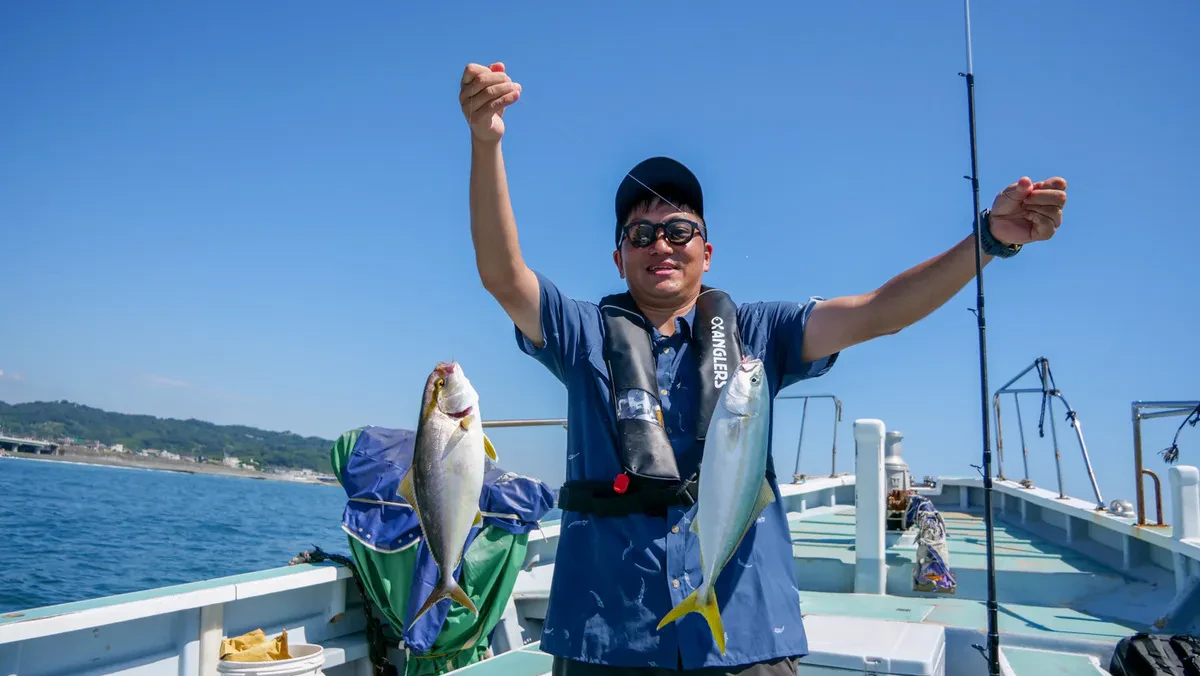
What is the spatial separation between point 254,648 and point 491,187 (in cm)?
344

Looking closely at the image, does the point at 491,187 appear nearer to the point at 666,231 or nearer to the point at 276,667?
the point at 666,231

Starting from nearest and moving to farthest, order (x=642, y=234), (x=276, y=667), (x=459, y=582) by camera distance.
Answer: (x=642, y=234) → (x=276, y=667) → (x=459, y=582)

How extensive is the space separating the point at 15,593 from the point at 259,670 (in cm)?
1337

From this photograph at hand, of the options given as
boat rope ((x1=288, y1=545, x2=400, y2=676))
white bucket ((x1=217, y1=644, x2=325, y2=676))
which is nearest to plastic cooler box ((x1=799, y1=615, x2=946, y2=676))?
white bucket ((x1=217, y1=644, x2=325, y2=676))

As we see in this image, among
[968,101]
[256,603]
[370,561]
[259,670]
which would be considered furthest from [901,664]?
[256,603]

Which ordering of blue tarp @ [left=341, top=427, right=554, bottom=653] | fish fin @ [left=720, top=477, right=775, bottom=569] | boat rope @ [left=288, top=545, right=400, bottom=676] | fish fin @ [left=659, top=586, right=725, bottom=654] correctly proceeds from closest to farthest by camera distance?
1. fish fin @ [left=659, top=586, right=725, bottom=654]
2. fish fin @ [left=720, top=477, right=775, bottom=569]
3. blue tarp @ [left=341, top=427, right=554, bottom=653]
4. boat rope @ [left=288, top=545, right=400, bottom=676]

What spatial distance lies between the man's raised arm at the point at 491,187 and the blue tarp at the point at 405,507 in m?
3.30

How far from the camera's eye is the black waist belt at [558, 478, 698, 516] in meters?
2.10

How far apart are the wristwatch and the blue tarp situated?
12.2 ft

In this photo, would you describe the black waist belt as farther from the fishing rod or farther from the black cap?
the fishing rod

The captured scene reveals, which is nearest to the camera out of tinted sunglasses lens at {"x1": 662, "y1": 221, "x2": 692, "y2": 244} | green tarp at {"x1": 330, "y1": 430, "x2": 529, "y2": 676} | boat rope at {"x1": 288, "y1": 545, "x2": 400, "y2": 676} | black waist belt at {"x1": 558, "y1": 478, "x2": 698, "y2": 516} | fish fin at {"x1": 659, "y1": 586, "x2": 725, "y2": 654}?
fish fin at {"x1": 659, "y1": 586, "x2": 725, "y2": 654}

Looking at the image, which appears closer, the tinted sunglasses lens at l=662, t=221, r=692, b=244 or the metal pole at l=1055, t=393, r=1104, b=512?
the tinted sunglasses lens at l=662, t=221, r=692, b=244

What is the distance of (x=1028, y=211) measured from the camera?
2.21 metres

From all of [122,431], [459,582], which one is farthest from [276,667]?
[122,431]
